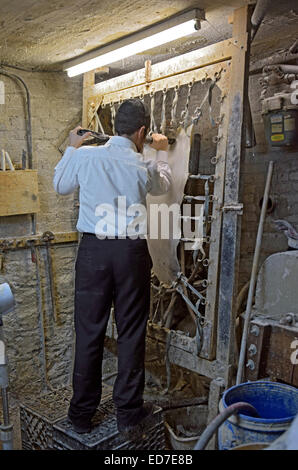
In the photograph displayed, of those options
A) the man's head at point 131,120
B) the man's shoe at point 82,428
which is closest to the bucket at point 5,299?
the man's shoe at point 82,428

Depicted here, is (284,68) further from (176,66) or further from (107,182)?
(107,182)

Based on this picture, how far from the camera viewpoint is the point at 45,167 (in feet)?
13.6

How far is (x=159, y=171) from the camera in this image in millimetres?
2955

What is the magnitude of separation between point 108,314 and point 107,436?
28.6 inches

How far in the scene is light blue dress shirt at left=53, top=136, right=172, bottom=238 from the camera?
2.68 m

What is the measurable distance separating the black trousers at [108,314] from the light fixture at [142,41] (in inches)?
55.9

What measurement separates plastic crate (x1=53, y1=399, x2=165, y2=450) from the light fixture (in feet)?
8.24

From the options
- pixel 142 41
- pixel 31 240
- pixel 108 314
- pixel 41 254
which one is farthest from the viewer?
pixel 41 254

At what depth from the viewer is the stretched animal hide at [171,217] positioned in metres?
3.30

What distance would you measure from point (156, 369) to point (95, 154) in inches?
87.2

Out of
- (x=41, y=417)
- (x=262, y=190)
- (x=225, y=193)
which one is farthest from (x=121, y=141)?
(x=41, y=417)

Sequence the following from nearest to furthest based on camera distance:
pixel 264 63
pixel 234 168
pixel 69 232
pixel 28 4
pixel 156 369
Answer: pixel 28 4
pixel 234 168
pixel 264 63
pixel 156 369
pixel 69 232
